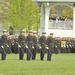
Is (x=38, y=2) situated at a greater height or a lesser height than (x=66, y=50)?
greater

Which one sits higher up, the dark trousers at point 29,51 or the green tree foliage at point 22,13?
the green tree foliage at point 22,13

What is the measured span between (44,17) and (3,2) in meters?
20.9

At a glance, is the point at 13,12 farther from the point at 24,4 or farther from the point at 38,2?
the point at 38,2

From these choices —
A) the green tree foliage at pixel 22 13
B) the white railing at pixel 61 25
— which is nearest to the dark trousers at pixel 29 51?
the white railing at pixel 61 25

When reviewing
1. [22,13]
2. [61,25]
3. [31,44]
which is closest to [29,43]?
[31,44]

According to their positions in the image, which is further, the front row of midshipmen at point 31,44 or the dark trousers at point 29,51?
the dark trousers at point 29,51

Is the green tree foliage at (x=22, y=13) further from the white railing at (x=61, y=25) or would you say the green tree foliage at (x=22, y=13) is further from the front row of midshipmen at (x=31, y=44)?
the front row of midshipmen at (x=31, y=44)

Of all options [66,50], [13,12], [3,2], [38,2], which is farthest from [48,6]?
[3,2]

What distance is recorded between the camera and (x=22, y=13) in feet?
225

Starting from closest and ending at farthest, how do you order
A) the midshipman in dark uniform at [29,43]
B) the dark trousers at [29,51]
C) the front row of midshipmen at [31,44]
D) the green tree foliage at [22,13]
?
1. the midshipman in dark uniform at [29,43]
2. the front row of midshipmen at [31,44]
3. the dark trousers at [29,51]
4. the green tree foliage at [22,13]

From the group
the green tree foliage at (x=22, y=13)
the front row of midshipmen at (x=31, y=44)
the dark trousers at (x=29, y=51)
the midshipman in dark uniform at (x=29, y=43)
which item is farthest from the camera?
the green tree foliage at (x=22, y=13)

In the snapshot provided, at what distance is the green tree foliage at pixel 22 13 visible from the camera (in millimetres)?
67125

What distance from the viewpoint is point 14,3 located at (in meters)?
67.3

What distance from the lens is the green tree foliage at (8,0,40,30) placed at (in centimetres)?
6712
